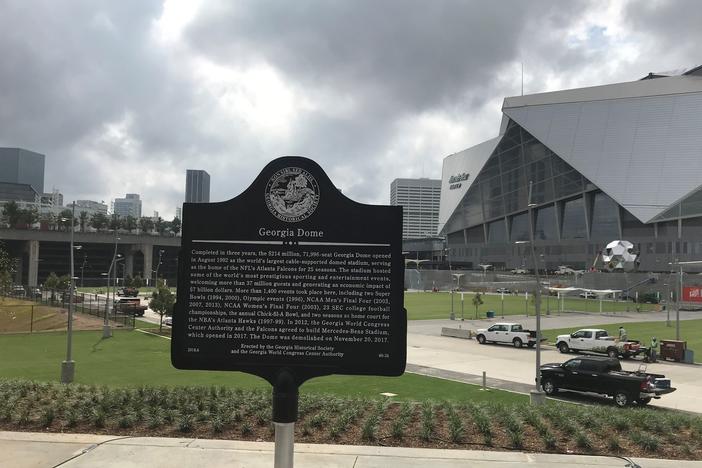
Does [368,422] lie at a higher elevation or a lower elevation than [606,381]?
higher

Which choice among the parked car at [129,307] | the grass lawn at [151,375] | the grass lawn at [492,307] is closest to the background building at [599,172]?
the grass lawn at [492,307]

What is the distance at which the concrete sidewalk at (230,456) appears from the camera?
8.02 m

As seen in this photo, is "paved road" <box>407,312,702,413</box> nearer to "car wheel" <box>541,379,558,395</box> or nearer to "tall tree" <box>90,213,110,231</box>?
"car wheel" <box>541,379,558,395</box>

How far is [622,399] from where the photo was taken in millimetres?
20125

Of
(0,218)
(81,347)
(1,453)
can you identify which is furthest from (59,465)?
(0,218)

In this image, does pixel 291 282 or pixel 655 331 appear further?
pixel 655 331

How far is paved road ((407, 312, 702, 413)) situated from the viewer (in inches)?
904

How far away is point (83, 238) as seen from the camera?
121 m

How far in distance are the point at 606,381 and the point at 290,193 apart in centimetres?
1870

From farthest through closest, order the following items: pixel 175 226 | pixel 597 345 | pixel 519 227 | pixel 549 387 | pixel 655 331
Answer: pixel 175 226 → pixel 519 227 → pixel 655 331 → pixel 597 345 → pixel 549 387

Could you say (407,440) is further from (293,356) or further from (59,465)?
(59,465)

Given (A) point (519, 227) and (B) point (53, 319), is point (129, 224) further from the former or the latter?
(B) point (53, 319)

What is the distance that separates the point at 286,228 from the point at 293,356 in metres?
1.32

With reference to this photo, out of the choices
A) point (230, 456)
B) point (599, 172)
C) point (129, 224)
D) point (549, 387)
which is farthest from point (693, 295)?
point (129, 224)
